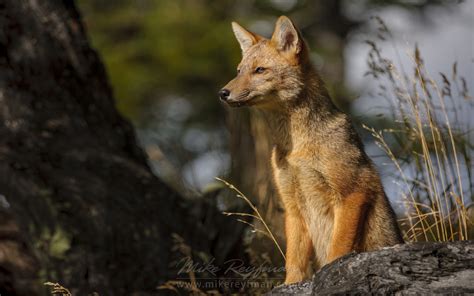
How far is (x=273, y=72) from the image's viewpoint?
17.1 feet

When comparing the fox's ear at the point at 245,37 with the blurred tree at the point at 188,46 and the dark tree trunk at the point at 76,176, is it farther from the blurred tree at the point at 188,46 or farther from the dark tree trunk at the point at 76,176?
the blurred tree at the point at 188,46

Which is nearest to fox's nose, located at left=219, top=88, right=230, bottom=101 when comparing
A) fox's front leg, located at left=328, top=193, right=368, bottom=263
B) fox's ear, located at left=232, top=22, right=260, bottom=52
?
fox's ear, located at left=232, top=22, right=260, bottom=52

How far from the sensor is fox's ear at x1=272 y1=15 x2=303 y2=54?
5.25 metres

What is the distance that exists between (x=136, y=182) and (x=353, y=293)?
3.76 meters

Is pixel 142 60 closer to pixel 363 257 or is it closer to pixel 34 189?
pixel 34 189

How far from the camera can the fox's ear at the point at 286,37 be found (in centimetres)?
525

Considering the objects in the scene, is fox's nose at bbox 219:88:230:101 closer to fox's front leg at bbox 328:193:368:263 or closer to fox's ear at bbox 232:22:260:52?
fox's ear at bbox 232:22:260:52

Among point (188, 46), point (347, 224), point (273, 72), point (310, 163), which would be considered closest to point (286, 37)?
point (273, 72)

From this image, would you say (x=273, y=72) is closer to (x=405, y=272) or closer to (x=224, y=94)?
(x=224, y=94)

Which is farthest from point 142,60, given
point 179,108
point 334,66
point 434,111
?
point 434,111

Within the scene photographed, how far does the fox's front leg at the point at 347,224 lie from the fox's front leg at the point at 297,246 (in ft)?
0.86

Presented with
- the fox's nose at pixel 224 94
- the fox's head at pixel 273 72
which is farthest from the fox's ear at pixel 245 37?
the fox's nose at pixel 224 94

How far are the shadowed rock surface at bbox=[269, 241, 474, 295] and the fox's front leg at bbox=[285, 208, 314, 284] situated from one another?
1145 mm

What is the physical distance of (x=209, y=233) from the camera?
23.8 feet
